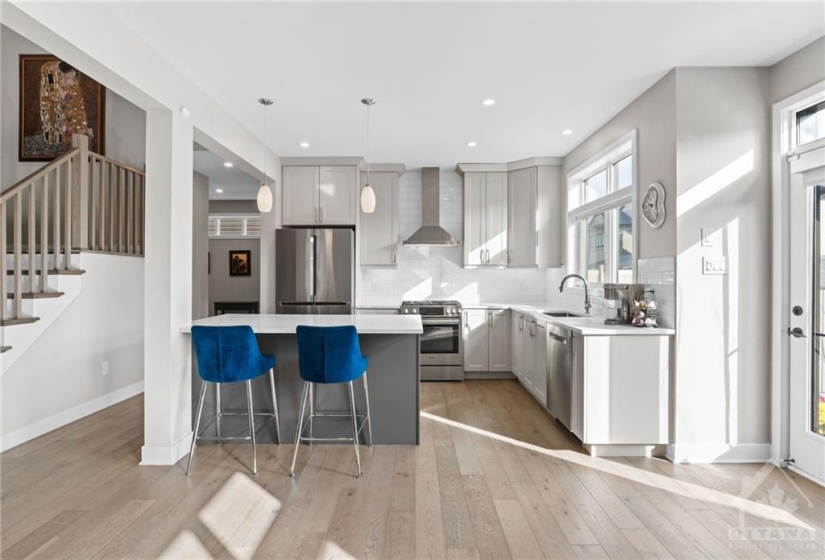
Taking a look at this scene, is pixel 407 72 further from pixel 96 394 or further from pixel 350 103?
pixel 96 394

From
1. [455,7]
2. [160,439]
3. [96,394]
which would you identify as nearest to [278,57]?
[455,7]

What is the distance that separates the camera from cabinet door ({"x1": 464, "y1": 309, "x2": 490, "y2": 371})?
5.21m

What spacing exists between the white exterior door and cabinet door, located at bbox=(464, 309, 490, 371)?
9.53 feet

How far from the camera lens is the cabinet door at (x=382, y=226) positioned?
541cm

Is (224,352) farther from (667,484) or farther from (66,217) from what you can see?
(667,484)

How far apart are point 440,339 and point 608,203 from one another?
2.37m

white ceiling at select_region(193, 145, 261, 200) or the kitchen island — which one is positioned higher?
white ceiling at select_region(193, 145, 261, 200)

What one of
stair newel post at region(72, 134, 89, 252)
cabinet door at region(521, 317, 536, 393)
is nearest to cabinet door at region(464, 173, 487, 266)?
cabinet door at region(521, 317, 536, 393)

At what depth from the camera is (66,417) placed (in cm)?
364

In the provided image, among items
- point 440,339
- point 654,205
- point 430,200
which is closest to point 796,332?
point 654,205

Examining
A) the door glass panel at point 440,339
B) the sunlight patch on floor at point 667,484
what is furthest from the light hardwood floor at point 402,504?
the door glass panel at point 440,339

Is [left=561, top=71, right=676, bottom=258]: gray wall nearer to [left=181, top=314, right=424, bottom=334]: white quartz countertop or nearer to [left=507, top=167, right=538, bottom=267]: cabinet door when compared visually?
[left=507, top=167, right=538, bottom=267]: cabinet door

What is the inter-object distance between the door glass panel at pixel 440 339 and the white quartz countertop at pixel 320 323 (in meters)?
1.57

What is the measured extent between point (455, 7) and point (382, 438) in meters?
2.86
